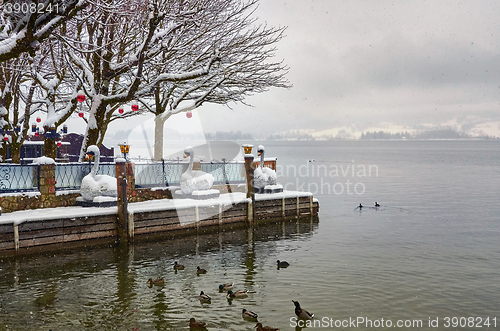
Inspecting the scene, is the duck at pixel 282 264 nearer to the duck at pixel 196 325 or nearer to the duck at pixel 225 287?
the duck at pixel 225 287

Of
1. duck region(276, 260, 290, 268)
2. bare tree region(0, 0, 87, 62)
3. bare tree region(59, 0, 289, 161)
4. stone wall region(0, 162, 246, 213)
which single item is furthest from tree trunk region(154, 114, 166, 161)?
bare tree region(0, 0, 87, 62)

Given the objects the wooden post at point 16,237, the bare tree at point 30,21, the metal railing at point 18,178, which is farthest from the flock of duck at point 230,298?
the bare tree at point 30,21

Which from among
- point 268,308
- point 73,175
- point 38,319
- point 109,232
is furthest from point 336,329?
point 73,175

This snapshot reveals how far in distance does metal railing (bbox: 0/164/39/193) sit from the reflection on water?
121 inches

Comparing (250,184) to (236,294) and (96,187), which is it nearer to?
(96,187)

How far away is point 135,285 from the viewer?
38.9ft

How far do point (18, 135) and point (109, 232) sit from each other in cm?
1561

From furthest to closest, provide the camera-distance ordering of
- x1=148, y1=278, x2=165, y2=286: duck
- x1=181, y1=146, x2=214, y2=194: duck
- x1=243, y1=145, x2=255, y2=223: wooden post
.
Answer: x1=243, y1=145, x2=255, y2=223: wooden post < x1=181, y1=146, x2=214, y2=194: duck < x1=148, y1=278, x2=165, y2=286: duck

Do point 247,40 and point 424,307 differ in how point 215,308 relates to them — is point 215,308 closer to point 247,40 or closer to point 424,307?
point 424,307

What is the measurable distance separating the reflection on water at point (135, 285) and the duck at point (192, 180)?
8.31 ft

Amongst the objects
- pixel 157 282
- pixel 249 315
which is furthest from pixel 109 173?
pixel 249 315

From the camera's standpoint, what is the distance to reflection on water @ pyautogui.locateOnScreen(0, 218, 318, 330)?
9.52 meters

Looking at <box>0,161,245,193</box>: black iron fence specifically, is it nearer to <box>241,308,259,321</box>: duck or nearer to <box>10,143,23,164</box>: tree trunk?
<box>241,308,259,321</box>: duck

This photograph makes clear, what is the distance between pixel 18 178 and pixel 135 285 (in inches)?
270
